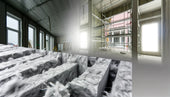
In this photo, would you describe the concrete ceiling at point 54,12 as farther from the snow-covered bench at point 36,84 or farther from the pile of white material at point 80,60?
the snow-covered bench at point 36,84

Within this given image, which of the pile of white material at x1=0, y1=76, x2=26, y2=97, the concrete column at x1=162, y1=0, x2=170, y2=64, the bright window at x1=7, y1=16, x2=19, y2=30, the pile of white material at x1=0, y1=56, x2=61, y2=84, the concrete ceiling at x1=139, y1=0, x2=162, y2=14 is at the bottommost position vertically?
the pile of white material at x1=0, y1=76, x2=26, y2=97

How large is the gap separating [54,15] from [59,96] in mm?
915

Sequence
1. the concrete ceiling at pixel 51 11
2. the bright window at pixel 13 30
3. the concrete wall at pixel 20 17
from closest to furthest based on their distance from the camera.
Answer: the concrete ceiling at pixel 51 11, the concrete wall at pixel 20 17, the bright window at pixel 13 30

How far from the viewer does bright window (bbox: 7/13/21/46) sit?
1022 mm

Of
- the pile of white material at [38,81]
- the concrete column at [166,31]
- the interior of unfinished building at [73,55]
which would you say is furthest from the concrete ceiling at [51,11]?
the concrete column at [166,31]

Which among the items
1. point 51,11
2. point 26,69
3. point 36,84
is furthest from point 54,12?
point 36,84

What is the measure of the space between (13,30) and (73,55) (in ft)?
4.82

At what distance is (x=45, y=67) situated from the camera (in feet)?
1.40

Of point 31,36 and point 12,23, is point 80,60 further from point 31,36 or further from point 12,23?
point 12,23

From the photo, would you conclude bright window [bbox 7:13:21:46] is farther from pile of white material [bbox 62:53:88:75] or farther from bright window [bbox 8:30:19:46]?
pile of white material [bbox 62:53:88:75]

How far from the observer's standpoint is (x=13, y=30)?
3.58ft

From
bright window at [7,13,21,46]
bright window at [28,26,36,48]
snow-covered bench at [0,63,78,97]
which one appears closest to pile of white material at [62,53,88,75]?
snow-covered bench at [0,63,78,97]

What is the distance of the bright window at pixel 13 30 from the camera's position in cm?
102

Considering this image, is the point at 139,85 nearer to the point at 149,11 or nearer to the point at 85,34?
the point at 85,34
